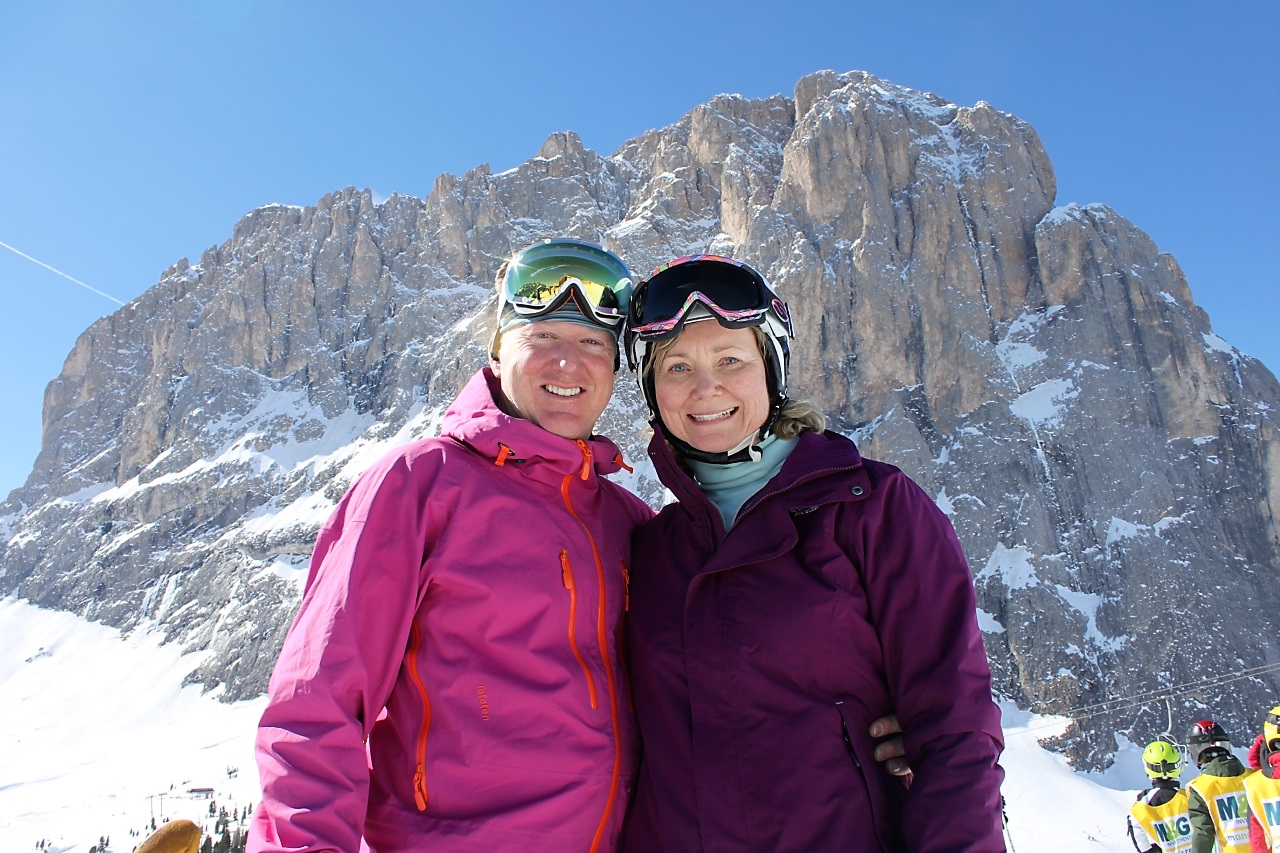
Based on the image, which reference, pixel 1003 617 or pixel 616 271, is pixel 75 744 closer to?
pixel 1003 617

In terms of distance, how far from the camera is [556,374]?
9.80ft

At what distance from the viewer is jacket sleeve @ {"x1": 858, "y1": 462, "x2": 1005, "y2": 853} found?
1.89 meters


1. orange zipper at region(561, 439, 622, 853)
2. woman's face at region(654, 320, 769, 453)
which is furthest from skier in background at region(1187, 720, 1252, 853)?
orange zipper at region(561, 439, 622, 853)

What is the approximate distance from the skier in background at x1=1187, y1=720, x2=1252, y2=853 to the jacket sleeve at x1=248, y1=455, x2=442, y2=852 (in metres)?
9.09

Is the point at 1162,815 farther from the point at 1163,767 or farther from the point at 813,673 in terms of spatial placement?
the point at 813,673

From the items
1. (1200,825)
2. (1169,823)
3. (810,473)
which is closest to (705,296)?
(810,473)

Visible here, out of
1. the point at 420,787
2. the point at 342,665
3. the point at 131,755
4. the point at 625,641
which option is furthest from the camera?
the point at 131,755

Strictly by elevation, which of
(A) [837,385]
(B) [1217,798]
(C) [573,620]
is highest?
(A) [837,385]

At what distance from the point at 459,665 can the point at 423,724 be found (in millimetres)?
202

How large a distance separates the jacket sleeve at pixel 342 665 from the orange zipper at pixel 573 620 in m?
0.50

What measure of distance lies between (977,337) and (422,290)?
79272 mm

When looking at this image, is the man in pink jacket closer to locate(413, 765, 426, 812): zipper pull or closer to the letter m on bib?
locate(413, 765, 426, 812): zipper pull

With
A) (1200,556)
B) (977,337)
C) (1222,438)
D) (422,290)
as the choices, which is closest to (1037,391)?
(977,337)

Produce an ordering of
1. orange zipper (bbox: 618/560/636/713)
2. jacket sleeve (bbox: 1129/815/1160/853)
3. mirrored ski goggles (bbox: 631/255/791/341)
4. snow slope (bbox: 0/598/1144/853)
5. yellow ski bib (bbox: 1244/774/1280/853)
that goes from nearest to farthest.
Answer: orange zipper (bbox: 618/560/636/713) → mirrored ski goggles (bbox: 631/255/791/341) → yellow ski bib (bbox: 1244/774/1280/853) → jacket sleeve (bbox: 1129/815/1160/853) → snow slope (bbox: 0/598/1144/853)
